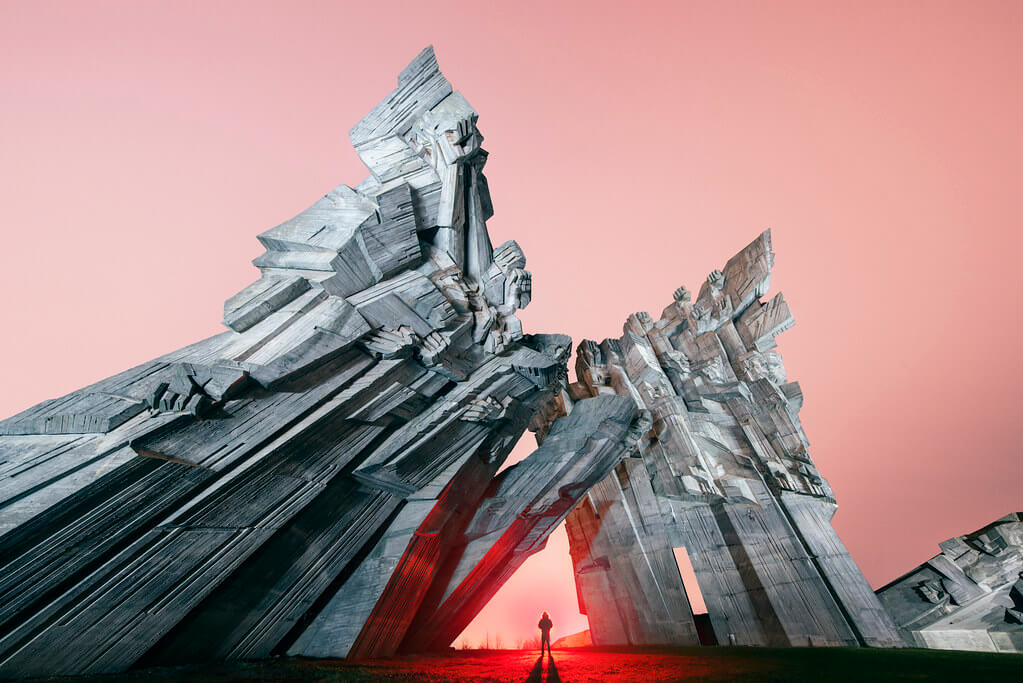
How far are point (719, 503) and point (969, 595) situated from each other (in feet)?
15.9

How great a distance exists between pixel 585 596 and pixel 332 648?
7.22 metres

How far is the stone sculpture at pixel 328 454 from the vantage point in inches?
142

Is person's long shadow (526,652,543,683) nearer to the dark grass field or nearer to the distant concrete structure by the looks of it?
the dark grass field

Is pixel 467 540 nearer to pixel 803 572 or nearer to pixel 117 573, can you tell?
pixel 117 573

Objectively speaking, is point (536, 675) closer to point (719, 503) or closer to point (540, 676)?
point (540, 676)

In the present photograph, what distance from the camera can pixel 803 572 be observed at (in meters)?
8.61

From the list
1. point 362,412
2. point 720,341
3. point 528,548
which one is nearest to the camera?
point 362,412

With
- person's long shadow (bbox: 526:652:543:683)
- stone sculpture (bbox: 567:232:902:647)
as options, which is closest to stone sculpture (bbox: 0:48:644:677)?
person's long shadow (bbox: 526:652:543:683)

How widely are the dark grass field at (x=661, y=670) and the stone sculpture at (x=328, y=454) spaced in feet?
1.97

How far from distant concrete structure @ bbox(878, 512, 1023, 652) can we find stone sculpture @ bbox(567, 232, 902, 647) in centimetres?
180

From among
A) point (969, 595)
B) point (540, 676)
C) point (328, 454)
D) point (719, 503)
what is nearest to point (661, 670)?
point (540, 676)

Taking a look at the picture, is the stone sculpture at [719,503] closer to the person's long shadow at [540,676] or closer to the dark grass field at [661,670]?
the dark grass field at [661,670]

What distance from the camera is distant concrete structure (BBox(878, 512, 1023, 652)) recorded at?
27.2 ft

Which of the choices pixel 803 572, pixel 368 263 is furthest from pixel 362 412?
pixel 803 572
